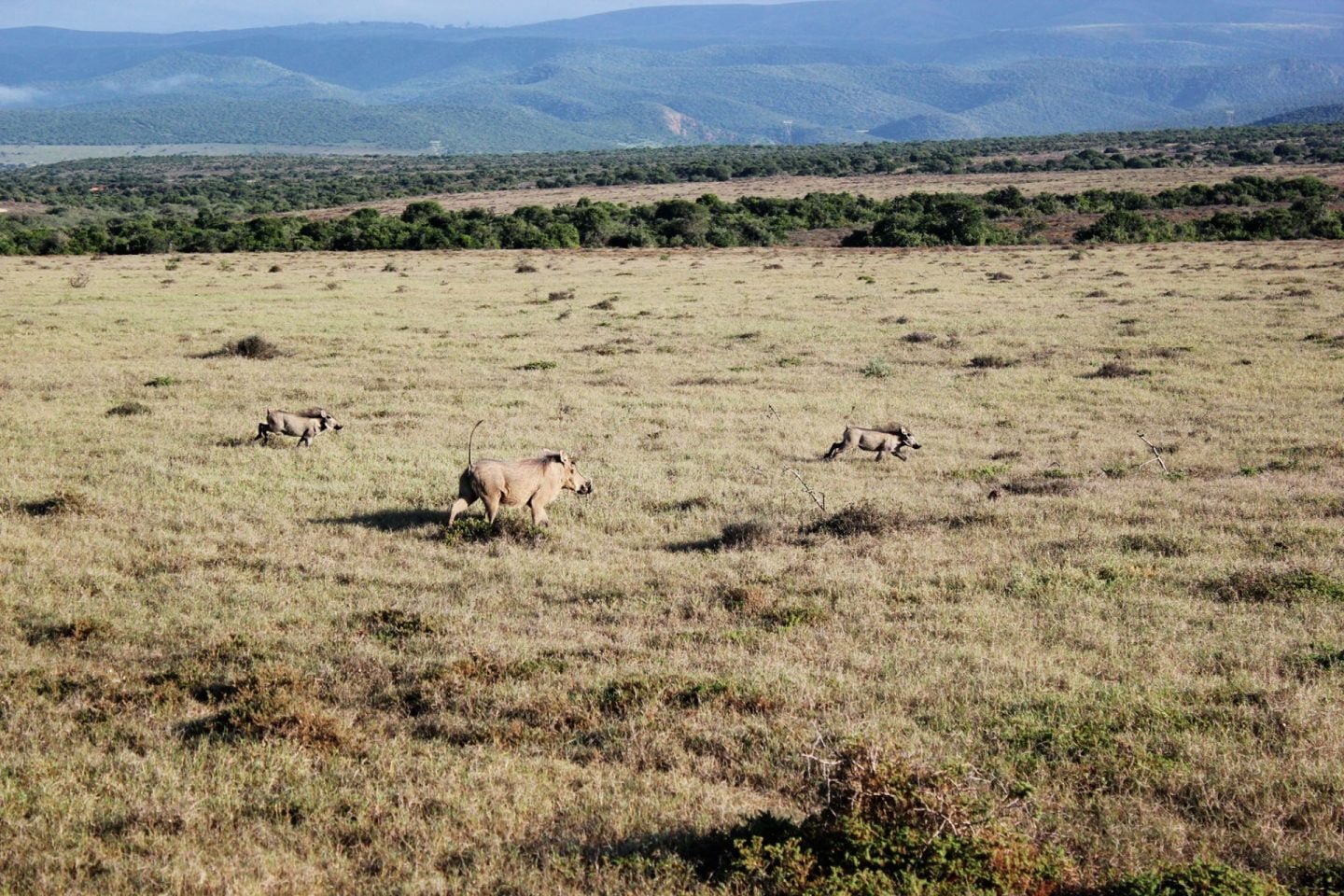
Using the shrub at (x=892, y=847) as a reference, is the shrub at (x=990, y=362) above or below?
above

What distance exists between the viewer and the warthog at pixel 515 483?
11.0m

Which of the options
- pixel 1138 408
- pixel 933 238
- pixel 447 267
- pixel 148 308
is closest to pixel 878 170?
pixel 933 238

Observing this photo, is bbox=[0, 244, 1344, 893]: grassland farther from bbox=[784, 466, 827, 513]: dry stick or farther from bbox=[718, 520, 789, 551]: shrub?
bbox=[784, 466, 827, 513]: dry stick

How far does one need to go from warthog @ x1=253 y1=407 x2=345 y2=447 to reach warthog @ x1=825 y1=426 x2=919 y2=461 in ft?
24.0

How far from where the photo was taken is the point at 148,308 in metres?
32.1

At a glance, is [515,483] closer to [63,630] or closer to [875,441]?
[63,630]

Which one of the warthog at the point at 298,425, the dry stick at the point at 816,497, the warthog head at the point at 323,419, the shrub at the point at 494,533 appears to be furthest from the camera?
the warthog head at the point at 323,419

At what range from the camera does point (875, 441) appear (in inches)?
578

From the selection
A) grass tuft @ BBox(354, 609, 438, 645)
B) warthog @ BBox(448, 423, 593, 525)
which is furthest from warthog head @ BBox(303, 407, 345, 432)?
grass tuft @ BBox(354, 609, 438, 645)

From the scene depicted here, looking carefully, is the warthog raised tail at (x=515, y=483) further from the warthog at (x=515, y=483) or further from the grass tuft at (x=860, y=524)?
the grass tuft at (x=860, y=524)

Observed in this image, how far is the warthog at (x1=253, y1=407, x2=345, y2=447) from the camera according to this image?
1517cm

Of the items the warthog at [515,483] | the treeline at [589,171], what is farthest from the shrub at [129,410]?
the treeline at [589,171]

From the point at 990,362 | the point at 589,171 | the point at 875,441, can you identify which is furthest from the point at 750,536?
the point at 589,171

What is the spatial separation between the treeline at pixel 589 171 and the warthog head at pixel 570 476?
89525 millimetres
